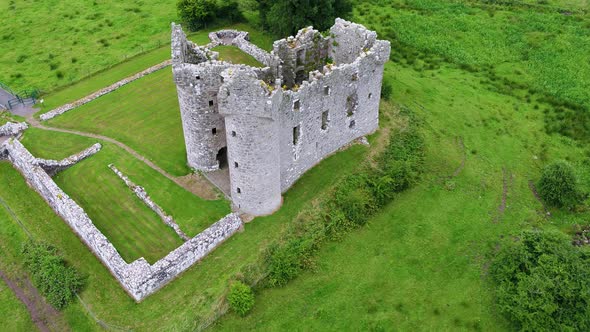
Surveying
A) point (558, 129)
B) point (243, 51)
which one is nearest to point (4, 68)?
point (243, 51)

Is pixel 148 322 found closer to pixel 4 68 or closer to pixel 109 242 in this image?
pixel 109 242

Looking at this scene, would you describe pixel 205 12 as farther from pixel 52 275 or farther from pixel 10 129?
pixel 52 275

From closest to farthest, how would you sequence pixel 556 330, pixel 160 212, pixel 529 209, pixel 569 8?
pixel 556 330 < pixel 160 212 < pixel 529 209 < pixel 569 8

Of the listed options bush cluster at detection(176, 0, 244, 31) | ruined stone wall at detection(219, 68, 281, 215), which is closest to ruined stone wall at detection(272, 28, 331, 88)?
ruined stone wall at detection(219, 68, 281, 215)

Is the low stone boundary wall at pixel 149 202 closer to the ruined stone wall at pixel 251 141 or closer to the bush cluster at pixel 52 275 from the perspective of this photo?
the ruined stone wall at pixel 251 141

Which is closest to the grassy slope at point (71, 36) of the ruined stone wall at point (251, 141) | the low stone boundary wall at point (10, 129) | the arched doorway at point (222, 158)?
the low stone boundary wall at point (10, 129)
